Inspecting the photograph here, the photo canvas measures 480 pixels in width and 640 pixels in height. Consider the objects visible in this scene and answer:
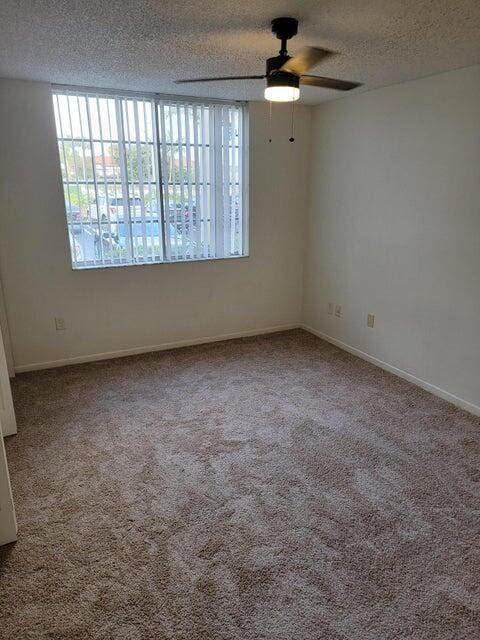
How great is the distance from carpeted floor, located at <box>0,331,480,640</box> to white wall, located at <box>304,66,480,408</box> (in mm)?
463

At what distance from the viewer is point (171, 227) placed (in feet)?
13.1

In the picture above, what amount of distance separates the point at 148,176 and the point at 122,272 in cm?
88

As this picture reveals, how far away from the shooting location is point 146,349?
13.7 ft

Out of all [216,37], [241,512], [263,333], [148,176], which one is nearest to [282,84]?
[216,37]

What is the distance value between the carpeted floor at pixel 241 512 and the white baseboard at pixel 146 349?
0.26 m

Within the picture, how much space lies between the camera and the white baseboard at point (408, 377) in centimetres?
308

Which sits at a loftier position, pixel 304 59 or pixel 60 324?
pixel 304 59

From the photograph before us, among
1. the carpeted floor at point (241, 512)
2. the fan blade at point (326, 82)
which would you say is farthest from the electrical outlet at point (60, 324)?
the fan blade at point (326, 82)

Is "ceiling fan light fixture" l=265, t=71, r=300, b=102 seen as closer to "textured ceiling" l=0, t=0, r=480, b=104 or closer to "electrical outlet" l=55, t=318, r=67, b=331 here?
"textured ceiling" l=0, t=0, r=480, b=104

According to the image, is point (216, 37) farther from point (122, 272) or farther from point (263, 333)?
point (263, 333)

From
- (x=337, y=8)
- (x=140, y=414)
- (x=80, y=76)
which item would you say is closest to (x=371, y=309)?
(x=140, y=414)

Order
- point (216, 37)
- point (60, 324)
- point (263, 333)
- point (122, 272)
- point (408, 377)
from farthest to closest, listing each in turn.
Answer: point (263, 333) < point (122, 272) < point (60, 324) < point (408, 377) < point (216, 37)

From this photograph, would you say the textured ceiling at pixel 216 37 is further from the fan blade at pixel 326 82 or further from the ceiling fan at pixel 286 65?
the fan blade at pixel 326 82

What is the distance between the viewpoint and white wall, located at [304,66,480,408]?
2.95 meters
